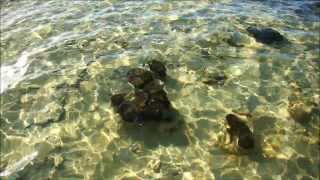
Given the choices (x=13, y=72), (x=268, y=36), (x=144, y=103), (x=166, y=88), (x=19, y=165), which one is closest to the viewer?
(x=19, y=165)

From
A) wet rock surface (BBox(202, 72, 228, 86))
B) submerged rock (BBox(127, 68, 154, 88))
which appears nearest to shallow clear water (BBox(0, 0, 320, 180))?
wet rock surface (BBox(202, 72, 228, 86))

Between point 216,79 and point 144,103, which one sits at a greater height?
point 144,103

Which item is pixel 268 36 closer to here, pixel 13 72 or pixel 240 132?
pixel 240 132

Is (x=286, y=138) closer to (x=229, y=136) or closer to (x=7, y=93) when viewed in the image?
(x=229, y=136)

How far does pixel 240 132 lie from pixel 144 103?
3119 millimetres

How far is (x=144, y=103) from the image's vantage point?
13727 millimetres

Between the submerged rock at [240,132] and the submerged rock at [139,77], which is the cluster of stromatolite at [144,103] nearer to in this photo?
the submerged rock at [139,77]

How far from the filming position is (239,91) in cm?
1548

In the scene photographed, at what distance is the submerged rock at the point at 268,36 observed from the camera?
61.1 feet

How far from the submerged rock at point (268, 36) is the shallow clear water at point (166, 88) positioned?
35 centimetres

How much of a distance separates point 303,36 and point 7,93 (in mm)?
12578

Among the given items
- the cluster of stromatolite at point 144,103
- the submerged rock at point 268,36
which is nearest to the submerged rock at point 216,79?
the cluster of stromatolite at point 144,103

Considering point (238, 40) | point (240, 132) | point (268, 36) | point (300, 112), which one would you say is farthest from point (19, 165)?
point (268, 36)

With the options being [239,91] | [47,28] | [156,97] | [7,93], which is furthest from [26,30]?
[239,91]
